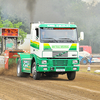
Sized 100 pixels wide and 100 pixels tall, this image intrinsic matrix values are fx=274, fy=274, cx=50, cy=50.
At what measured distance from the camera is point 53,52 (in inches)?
514

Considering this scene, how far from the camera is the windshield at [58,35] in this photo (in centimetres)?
1306

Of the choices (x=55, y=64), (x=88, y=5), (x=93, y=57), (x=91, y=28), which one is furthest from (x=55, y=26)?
(x=88, y=5)

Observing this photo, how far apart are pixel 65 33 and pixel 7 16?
4173cm

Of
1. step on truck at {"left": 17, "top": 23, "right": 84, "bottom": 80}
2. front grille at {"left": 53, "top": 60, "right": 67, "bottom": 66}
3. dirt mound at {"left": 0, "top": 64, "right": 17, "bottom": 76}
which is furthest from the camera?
dirt mound at {"left": 0, "top": 64, "right": 17, "bottom": 76}

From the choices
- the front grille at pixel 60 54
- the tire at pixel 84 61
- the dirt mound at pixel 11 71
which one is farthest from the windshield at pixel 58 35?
the tire at pixel 84 61

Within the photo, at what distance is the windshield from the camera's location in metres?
13.1

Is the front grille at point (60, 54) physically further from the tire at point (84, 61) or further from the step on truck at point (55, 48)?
the tire at point (84, 61)

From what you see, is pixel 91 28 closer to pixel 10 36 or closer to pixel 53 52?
pixel 10 36

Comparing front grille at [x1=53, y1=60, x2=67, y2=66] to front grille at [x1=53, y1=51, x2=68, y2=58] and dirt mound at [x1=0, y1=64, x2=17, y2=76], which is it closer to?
front grille at [x1=53, y1=51, x2=68, y2=58]

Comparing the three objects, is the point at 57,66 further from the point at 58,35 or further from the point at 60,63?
the point at 58,35

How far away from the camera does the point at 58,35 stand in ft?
43.4

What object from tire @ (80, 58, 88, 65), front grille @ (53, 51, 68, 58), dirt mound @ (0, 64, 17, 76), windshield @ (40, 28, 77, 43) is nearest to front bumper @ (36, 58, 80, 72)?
front grille @ (53, 51, 68, 58)

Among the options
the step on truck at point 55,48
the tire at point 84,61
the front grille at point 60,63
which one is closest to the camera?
the step on truck at point 55,48

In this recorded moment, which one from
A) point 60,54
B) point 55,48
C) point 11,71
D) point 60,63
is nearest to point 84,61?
point 11,71
